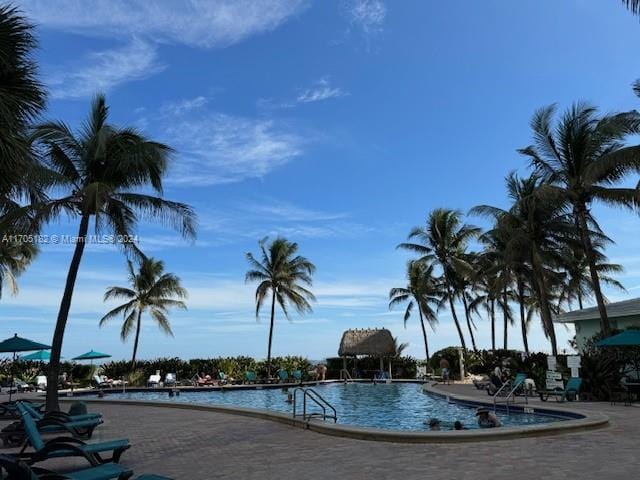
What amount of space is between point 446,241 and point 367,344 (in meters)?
8.79

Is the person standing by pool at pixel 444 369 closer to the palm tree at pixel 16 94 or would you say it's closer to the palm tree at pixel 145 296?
the palm tree at pixel 145 296

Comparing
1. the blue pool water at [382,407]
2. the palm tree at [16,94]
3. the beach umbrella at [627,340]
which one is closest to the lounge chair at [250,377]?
the blue pool water at [382,407]

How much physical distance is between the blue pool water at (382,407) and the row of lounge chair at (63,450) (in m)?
7.10

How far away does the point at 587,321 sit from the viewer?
78.8ft

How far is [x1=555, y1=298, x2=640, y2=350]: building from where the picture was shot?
21.5 metres

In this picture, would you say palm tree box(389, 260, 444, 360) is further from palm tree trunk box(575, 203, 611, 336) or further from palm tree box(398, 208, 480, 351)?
palm tree trunk box(575, 203, 611, 336)

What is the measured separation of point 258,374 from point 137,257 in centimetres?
2086

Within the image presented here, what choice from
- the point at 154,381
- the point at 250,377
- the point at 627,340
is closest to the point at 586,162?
the point at 627,340

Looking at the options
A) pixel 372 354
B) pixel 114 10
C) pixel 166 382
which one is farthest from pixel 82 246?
pixel 372 354

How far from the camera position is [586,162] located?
2022cm

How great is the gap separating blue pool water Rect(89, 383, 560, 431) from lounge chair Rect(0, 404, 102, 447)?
676 cm

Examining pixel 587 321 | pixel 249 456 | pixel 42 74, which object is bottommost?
pixel 249 456

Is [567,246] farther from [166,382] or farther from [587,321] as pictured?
[166,382]

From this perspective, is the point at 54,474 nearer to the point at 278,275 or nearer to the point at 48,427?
the point at 48,427
